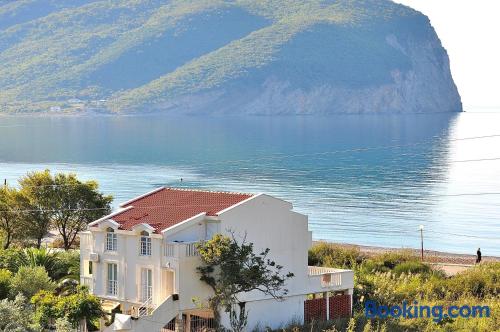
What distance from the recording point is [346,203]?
82250 mm

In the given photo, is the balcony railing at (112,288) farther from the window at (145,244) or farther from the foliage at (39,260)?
the foliage at (39,260)

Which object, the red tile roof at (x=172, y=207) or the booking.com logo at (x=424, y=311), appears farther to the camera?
the booking.com logo at (x=424, y=311)

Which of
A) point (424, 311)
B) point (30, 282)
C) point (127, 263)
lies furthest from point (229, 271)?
point (424, 311)

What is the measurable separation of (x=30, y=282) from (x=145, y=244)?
3.53 metres

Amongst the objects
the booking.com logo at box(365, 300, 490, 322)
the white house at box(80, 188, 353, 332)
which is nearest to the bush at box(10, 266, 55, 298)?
the white house at box(80, 188, 353, 332)

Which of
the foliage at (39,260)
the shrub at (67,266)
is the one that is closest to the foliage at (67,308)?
the shrub at (67,266)

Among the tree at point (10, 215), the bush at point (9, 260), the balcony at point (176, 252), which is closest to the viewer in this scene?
the balcony at point (176, 252)

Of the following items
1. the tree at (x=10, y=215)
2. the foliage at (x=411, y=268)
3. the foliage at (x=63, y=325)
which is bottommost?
the foliage at (x=63, y=325)

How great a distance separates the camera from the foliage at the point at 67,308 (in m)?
26.6

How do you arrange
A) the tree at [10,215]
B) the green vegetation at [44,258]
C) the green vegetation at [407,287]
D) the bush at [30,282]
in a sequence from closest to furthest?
the green vegetation at [44,258], the bush at [30,282], the green vegetation at [407,287], the tree at [10,215]

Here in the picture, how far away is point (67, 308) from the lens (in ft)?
87.7

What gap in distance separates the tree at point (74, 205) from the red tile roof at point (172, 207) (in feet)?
39.3

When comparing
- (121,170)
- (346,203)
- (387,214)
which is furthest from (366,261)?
(121,170)

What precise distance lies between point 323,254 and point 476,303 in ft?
33.5
